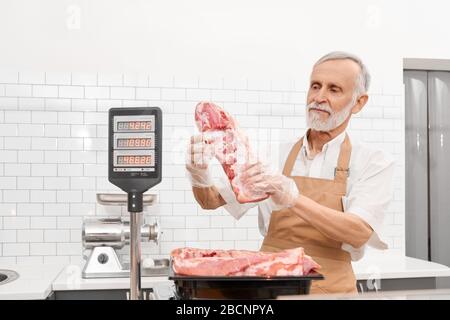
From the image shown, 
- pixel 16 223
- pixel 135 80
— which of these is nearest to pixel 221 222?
pixel 135 80

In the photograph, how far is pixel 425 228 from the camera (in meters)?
1.67

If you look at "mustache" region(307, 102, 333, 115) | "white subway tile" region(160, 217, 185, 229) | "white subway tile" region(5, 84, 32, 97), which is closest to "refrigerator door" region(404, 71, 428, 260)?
"mustache" region(307, 102, 333, 115)

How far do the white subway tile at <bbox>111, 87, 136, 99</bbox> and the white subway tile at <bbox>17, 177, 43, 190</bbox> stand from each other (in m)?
0.32

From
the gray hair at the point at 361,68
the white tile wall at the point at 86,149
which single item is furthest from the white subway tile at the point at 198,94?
the gray hair at the point at 361,68

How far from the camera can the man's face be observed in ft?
5.12

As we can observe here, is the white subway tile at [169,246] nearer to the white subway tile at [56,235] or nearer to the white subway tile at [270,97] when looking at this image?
the white subway tile at [56,235]

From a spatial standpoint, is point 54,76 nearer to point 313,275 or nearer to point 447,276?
point 313,275

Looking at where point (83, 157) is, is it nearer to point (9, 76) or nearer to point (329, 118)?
point (9, 76)

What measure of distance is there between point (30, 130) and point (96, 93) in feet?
0.70

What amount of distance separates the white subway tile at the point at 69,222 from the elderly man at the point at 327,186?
0.35 meters

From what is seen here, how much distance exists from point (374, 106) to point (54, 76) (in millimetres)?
945

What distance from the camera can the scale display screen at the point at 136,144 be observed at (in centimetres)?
106

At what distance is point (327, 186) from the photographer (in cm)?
150
